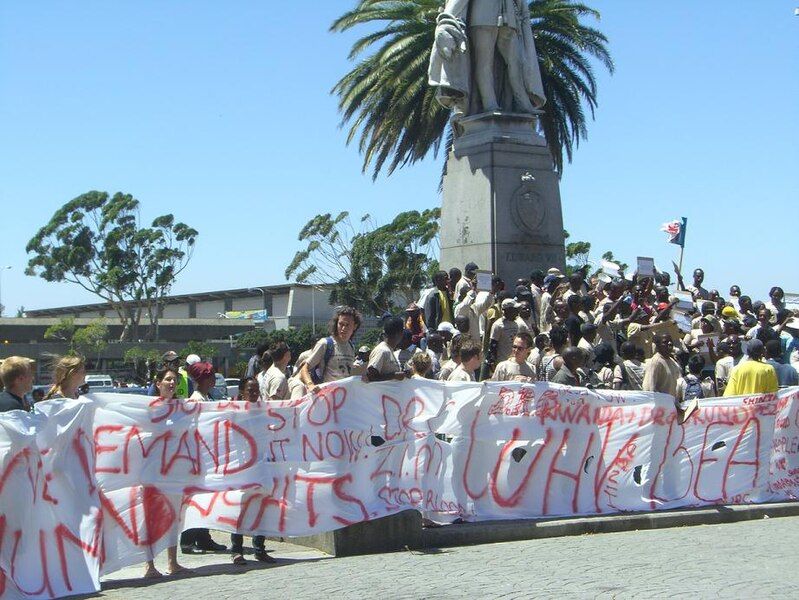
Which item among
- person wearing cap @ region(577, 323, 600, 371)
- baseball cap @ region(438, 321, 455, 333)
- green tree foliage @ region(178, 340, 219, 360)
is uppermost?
green tree foliage @ region(178, 340, 219, 360)

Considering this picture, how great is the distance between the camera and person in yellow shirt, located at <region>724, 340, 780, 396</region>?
38.4ft

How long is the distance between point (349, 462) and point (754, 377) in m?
4.89

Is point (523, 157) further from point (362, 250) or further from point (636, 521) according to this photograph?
point (362, 250)

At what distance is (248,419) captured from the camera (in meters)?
8.71

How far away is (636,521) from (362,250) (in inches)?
1860

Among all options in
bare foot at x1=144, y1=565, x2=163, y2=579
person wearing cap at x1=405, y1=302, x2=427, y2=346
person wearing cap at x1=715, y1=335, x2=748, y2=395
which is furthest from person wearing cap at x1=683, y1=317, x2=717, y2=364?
bare foot at x1=144, y1=565, x2=163, y2=579

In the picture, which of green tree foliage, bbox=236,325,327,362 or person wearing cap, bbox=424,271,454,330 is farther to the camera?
green tree foliage, bbox=236,325,327,362

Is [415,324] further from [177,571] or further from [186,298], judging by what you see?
[186,298]

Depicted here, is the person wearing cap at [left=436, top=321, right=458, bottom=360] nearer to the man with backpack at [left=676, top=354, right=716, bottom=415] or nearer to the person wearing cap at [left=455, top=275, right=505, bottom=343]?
the person wearing cap at [left=455, top=275, right=505, bottom=343]

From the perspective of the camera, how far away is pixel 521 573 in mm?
7805


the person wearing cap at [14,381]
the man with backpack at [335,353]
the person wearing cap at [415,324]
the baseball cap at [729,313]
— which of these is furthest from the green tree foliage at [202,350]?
the person wearing cap at [14,381]

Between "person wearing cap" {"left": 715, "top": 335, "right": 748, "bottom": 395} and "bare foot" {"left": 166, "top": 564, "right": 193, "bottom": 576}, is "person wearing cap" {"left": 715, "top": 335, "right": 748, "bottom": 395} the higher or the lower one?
the higher one

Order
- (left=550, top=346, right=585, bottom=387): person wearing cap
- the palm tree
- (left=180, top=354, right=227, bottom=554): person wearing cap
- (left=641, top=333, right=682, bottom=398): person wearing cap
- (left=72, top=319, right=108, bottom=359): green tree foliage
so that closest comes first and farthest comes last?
1. (left=180, top=354, right=227, bottom=554): person wearing cap
2. (left=550, top=346, right=585, bottom=387): person wearing cap
3. (left=641, top=333, right=682, bottom=398): person wearing cap
4. the palm tree
5. (left=72, top=319, right=108, bottom=359): green tree foliage

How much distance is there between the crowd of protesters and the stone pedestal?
0.59 metres
